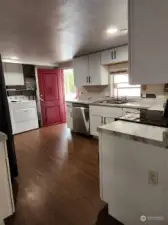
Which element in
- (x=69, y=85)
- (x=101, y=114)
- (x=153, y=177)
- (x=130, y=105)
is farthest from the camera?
(x=69, y=85)

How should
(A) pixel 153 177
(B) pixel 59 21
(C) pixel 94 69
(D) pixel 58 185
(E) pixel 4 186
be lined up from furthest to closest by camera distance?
(C) pixel 94 69 < (D) pixel 58 185 < (B) pixel 59 21 < (E) pixel 4 186 < (A) pixel 153 177

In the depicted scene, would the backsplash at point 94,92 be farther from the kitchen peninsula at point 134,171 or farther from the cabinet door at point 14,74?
the kitchen peninsula at point 134,171

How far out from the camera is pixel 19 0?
4.85 ft

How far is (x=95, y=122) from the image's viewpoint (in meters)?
3.81

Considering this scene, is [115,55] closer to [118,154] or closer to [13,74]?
[118,154]

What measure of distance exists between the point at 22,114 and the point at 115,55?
306cm

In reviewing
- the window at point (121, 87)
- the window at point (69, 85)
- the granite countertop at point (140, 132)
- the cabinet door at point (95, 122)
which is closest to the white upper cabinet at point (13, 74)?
the window at point (69, 85)

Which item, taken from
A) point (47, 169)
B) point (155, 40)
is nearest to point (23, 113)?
point (47, 169)

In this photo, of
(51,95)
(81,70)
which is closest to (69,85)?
(51,95)

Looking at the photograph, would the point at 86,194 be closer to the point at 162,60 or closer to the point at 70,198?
the point at 70,198

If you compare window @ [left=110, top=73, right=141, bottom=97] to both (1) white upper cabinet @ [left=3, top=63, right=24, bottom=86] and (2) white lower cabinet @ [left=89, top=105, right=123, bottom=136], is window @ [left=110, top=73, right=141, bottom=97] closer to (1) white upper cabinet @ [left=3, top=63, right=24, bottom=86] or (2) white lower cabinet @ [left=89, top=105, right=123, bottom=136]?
(2) white lower cabinet @ [left=89, top=105, right=123, bottom=136]

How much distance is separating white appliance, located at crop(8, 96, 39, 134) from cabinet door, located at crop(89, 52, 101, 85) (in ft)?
6.73

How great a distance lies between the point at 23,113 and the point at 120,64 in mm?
3031

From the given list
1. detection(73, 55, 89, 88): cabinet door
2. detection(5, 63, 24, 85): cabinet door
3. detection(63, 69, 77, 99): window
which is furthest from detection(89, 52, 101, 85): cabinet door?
detection(5, 63, 24, 85): cabinet door
